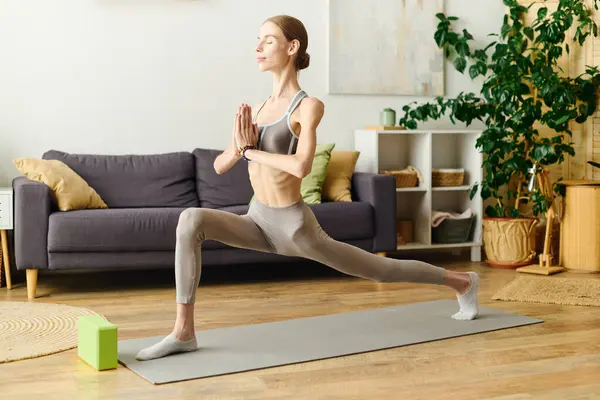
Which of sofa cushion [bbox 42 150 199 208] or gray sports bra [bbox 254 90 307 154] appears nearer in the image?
gray sports bra [bbox 254 90 307 154]

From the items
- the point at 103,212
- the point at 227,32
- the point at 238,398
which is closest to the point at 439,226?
the point at 227,32

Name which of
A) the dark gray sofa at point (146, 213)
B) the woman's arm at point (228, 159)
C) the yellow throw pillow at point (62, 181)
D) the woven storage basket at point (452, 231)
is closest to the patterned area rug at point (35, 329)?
the dark gray sofa at point (146, 213)

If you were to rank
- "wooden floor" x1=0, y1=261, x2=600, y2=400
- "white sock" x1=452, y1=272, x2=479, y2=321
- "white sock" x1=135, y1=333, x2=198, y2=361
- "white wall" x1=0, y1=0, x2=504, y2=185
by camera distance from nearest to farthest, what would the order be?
"wooden floor" x1=0, y1=261, x2=600, y2=400
"white sock" x1=135, y1=333, x2=198, y2=361
"white sock" x1=452, y1=272, x2=479, y2=321
"white wall" x1=0, y1=0, x2=504, y2=185

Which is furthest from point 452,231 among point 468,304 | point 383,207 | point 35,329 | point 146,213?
point 35,329

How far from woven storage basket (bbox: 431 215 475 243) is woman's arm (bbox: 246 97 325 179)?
2.85 meters

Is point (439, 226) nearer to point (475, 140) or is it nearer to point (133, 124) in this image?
point (475, 140)

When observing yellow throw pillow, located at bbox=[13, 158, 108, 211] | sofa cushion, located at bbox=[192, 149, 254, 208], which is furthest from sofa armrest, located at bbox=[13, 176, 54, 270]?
sofa cushion, located at bbox=[192, 149, 254, 208]

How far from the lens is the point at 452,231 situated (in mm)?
5652

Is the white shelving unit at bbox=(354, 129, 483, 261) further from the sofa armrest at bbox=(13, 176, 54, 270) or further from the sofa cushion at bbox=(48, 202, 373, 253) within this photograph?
the sofa armrest at bbox=(13, 176, 54, 270)

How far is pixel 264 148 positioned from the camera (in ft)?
9.98

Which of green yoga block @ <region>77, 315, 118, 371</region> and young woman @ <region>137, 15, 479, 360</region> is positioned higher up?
young woman @ <region>137, 15, 479, 360</region>

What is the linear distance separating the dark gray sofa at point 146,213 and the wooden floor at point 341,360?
20cm

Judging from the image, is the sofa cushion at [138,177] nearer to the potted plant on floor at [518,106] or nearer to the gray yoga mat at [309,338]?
the potted plant on floor at [518,106]

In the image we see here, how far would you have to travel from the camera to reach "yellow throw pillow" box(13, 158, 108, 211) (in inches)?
178
